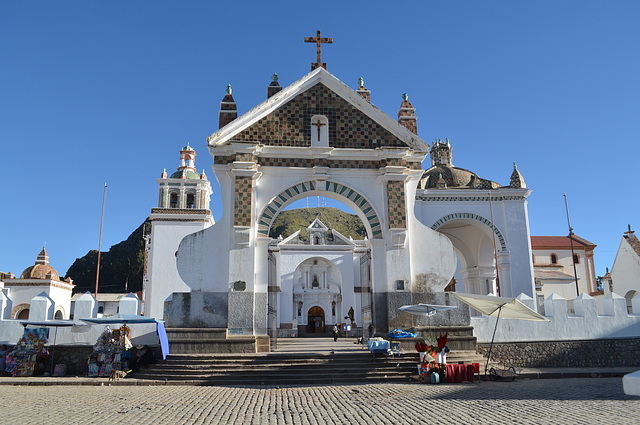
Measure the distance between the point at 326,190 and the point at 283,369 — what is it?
4.70m

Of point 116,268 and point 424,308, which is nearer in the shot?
point 424,308

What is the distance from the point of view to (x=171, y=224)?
100 ft

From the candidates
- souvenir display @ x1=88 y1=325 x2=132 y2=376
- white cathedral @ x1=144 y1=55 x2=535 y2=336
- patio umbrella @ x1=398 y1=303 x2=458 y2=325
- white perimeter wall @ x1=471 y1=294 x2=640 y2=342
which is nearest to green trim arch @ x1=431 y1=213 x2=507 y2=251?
white perimeter wall @ x1=471 y1=294 x2=640 y2=342

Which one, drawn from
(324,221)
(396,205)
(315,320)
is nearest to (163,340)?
(396,205)

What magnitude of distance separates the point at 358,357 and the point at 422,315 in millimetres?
2148

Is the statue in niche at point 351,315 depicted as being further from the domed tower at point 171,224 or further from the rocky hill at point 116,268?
the rocky hill at point 116,268

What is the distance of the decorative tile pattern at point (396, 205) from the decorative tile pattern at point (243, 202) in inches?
141

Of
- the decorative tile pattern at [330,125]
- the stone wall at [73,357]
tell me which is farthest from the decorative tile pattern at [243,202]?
the stone wall at [73,357]

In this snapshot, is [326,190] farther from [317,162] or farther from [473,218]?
[473,218]

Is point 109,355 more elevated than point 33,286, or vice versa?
point 33,286

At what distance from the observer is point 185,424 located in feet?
20.6

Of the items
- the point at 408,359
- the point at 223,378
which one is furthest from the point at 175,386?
the point at 408,359

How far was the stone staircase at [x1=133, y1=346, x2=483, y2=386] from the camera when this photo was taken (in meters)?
10.4

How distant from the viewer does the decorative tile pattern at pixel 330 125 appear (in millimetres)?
13367
